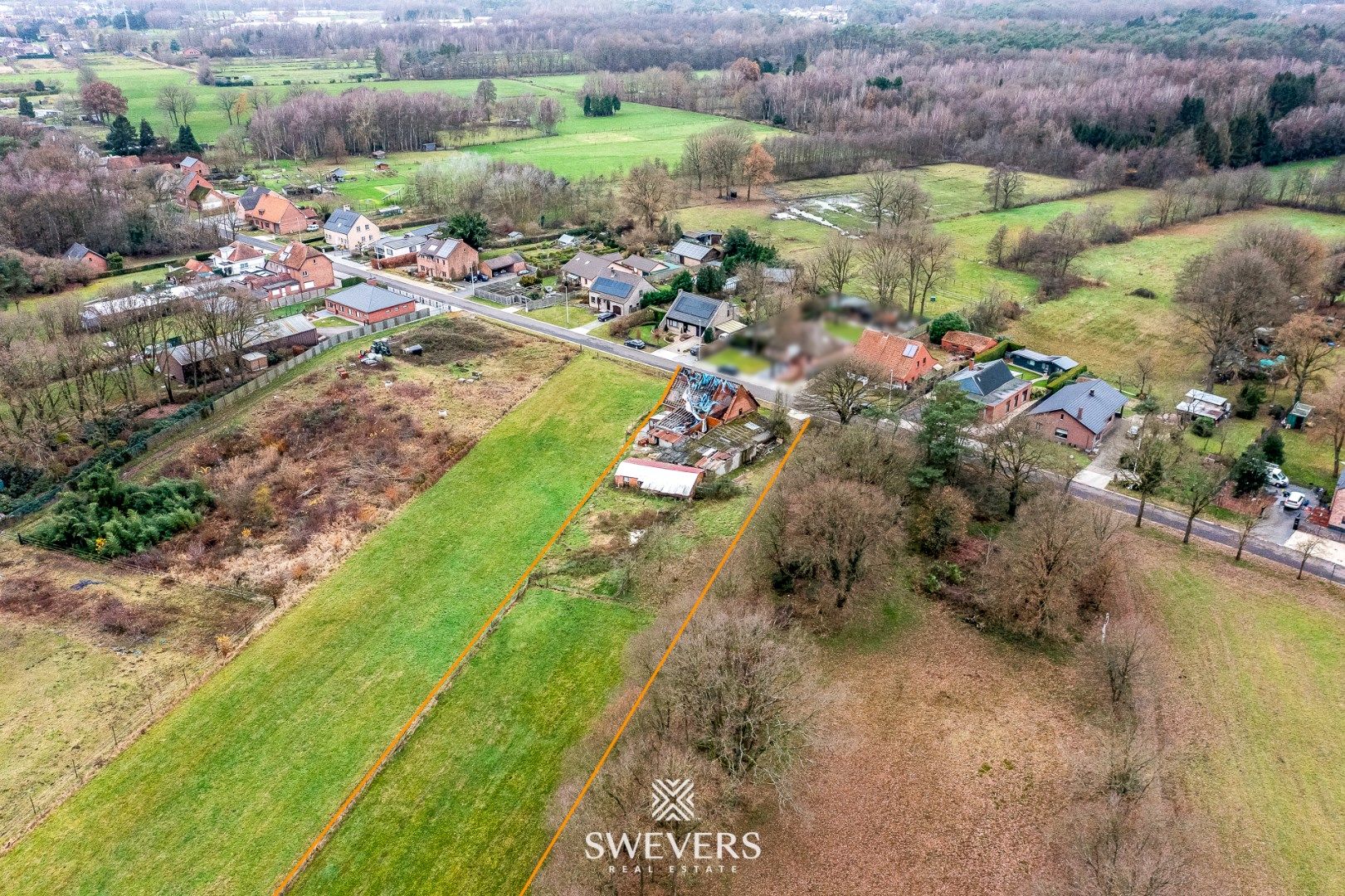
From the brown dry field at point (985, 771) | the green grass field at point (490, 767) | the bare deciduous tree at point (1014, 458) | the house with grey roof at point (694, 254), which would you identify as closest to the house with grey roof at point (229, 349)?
the house with grey roof at point (694, 254)

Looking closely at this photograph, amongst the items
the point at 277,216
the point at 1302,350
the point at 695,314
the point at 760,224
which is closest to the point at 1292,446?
the point at 1302,350

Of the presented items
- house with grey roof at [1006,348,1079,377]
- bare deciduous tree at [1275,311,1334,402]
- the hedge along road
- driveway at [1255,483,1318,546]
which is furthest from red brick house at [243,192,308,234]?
bare deciduous tree at [1275,311,1334,402]

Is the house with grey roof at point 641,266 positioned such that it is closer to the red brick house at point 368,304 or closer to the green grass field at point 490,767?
the red brick house at point 368,304

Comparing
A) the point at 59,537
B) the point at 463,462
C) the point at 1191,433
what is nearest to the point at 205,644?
the point at 59,537

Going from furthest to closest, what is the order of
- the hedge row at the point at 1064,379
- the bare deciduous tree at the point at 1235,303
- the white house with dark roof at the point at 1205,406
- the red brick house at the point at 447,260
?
the red brick house at the point at 447,260 < the bare deciduous tree at the point at 1235,303 < the hedge row at the point at 1064,379 < the white house with dark roof at the point at 1205,406

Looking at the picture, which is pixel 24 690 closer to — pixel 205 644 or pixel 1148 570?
pixel 205 644
